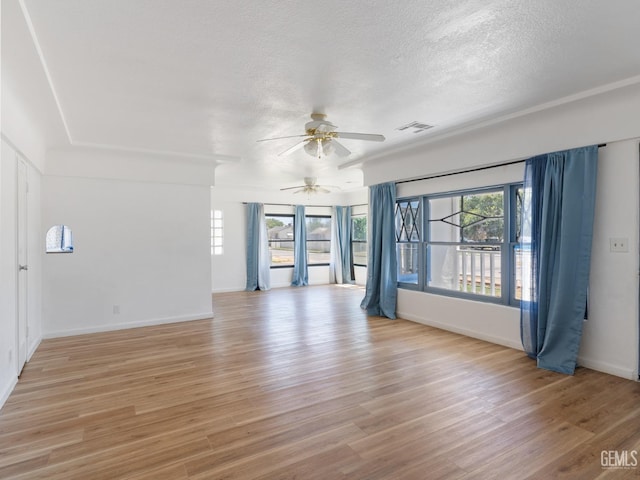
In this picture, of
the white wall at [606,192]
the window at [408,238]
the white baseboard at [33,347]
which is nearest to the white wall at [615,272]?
the white wall at [606,192]

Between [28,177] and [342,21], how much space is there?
3880 mm

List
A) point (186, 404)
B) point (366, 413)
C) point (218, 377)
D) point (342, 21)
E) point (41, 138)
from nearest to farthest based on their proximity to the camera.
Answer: point (342, 21) → point (366, 413) → point (186, 404) → point (218, 377) → point (41, 138)

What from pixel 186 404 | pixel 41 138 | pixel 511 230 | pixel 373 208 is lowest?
pixel 186 404

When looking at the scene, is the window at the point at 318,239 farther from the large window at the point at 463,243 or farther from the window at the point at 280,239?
the large window at the point at 463,243

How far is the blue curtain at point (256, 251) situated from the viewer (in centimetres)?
896

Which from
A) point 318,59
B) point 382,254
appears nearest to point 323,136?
point 318,59

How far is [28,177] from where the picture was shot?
393cm

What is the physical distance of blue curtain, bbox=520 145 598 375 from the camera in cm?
344

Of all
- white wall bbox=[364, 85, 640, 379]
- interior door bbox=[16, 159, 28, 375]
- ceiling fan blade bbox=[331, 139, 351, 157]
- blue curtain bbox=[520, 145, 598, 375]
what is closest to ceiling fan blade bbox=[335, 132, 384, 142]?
ceiling fan blade bbox=[331, 139, 351, 157]

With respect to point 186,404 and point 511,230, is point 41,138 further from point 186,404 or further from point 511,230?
point 511,230

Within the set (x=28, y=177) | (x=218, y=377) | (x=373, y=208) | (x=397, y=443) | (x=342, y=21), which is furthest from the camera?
(x=373, y=208)

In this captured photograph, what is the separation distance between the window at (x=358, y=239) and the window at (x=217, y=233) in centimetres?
369

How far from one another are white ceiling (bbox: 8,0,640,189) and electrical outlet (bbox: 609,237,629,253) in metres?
1.43

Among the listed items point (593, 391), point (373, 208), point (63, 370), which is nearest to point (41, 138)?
point (63, 370)
